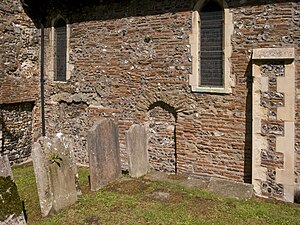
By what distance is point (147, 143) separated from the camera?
352 inches

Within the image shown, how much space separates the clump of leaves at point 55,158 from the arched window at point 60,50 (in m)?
5.68

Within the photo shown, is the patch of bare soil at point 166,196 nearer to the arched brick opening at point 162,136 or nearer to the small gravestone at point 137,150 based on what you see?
the small gravestone at point 137,150

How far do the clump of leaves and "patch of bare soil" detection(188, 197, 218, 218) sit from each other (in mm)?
2702

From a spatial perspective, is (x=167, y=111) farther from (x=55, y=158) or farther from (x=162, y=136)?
(x=55, y=158)

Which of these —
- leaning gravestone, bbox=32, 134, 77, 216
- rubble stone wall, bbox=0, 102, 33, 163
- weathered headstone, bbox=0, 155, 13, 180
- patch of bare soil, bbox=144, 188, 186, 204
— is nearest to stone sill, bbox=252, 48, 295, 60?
patch of bare soil, bbox=144, 188, 186, 204

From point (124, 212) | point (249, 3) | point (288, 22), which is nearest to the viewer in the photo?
point (124, 212)

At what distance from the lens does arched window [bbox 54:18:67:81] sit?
11.2 meters

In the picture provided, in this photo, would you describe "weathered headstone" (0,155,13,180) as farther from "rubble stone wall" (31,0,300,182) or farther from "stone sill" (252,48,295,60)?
"stone sill" (252,48,295,60)

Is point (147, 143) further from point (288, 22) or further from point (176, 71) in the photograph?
point (288, 22)

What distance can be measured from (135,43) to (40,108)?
15.3 feet

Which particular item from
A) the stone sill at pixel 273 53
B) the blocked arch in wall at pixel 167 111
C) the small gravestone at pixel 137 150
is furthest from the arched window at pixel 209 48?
the small gravestone at pixel 137 150

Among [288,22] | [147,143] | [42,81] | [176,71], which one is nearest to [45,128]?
[42,81]

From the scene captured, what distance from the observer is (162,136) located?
9172 millimetres

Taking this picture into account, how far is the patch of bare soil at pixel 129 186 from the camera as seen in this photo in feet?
23.0
